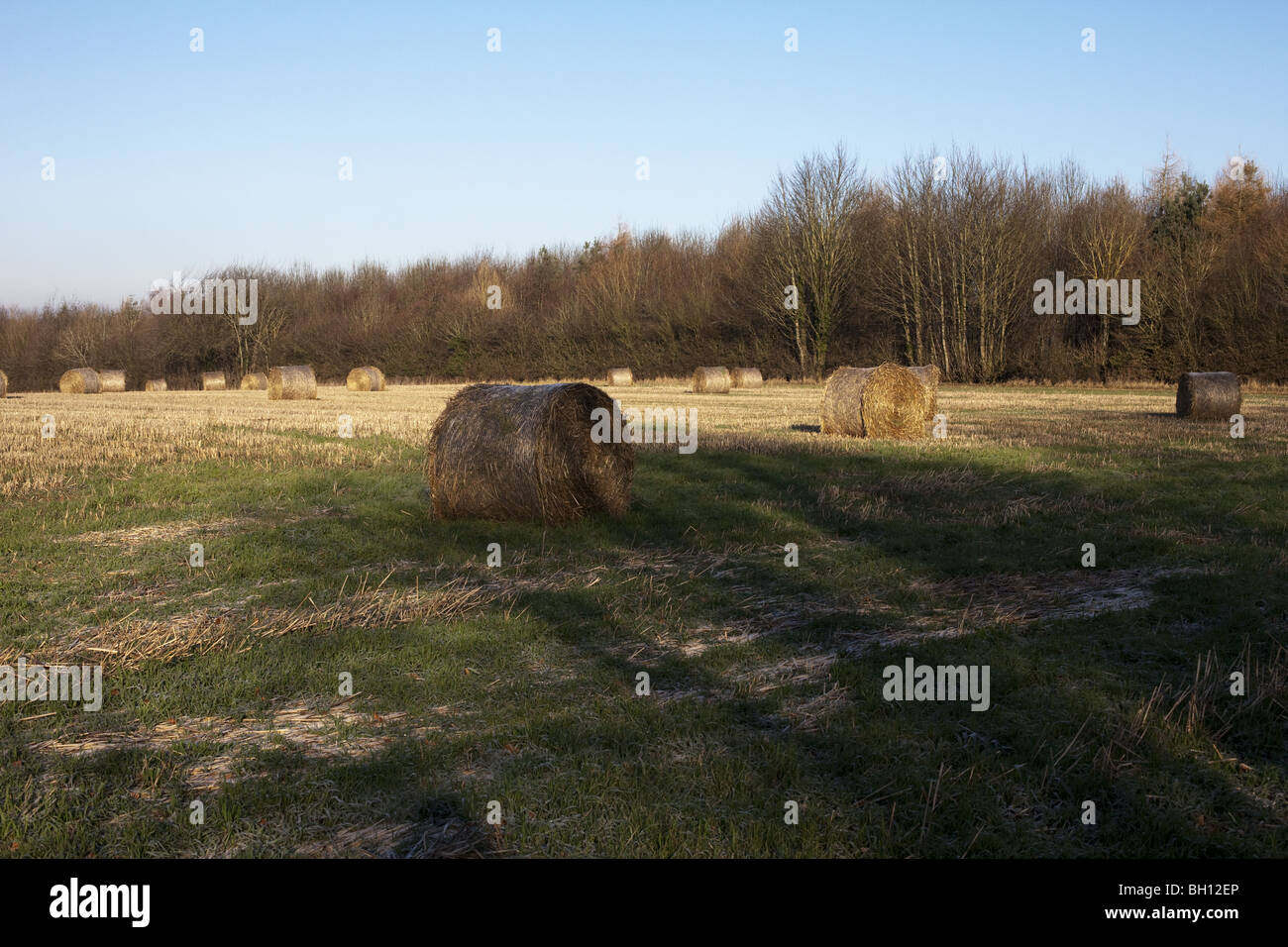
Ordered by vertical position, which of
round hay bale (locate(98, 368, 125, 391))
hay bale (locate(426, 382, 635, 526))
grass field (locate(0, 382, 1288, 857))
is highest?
round hay bale (locate(98, 368, 125, 391))

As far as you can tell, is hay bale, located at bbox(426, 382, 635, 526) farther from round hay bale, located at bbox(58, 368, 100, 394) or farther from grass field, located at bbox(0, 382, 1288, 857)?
round hay bale, located at bbox(58, 368, 100, 394)

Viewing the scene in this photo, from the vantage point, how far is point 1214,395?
21250mm

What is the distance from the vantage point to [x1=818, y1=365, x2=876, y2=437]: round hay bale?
60.4 feet

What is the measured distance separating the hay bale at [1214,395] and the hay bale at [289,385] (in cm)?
2768

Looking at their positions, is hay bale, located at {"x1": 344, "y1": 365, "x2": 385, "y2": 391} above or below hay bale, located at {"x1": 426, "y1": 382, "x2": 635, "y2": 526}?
above

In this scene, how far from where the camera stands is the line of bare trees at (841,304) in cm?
3791

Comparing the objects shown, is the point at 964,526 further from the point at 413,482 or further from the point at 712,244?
the point at 712,244

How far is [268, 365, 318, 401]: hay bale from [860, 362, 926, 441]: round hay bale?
23520 mm

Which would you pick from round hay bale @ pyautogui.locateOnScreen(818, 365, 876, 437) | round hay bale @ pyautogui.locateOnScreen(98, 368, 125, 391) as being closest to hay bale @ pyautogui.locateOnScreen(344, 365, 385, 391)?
round hay bale @ pyautogui.locateOnScreen(98, 368, 125, 391)

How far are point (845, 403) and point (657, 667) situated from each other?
519 inches

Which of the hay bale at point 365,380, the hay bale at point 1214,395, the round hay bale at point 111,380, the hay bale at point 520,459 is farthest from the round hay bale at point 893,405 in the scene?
the round hay bale at point 111,380

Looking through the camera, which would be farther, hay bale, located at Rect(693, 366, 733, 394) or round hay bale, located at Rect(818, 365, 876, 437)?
hay bale, located at Rect(693, 366, 733, 394)

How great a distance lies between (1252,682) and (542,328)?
55.4m
